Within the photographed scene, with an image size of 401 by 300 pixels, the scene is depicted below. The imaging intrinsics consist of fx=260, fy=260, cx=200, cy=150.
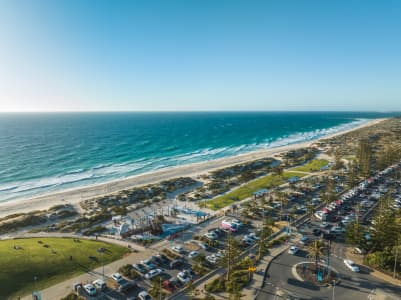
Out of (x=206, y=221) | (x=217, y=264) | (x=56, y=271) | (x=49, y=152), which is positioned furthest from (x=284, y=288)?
(x=49, y=152)

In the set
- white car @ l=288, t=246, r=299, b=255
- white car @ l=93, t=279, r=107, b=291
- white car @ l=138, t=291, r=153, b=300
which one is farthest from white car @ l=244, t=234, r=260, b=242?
white car @ l=93, t=279, r=107, b=291

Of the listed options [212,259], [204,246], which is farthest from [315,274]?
[204,246]

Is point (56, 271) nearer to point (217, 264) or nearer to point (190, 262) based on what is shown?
point (190, 262)

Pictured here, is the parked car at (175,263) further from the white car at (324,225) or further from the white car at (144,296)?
the white car at (324,225)

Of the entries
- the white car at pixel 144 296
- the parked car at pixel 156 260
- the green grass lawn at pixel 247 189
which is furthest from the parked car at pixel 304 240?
the white car at pixel 144 296

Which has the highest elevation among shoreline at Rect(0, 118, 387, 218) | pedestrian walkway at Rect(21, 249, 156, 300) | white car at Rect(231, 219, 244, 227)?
white car at Rect(231, 219, 244, 227)

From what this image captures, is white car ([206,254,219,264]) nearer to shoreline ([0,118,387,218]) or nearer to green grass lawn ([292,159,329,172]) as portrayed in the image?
shoreline ([0,118,387,218])
